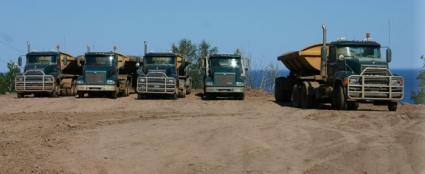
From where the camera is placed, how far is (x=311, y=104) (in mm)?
26875

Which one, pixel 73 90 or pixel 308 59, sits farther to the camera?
pixel 73 90

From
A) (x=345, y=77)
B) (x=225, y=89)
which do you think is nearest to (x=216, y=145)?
(x=345, y=77)

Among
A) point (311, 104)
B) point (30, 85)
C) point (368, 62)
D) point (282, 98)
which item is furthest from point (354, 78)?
point (30, 85)

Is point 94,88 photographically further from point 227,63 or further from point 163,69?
point 227,63

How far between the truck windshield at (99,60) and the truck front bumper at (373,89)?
16.9 metres

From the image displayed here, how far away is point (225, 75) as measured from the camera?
34.3m

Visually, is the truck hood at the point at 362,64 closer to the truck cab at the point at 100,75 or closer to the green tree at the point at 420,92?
the green tree at the point at 420,92

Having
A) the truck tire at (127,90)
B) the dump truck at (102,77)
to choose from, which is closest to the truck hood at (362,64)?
the dump truck at (102,77)

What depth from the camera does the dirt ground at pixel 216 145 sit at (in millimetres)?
11211

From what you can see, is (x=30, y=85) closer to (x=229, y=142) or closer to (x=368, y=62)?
(x=368, y=62)

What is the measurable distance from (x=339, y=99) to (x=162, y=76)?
501 inches

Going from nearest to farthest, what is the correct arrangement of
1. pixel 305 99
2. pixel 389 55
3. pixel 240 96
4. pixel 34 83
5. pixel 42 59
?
pixel 389 55 < pixel 305 99 < pixel 240 96 < pixel 34 83 < pixel 42 59

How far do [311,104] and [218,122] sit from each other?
850 centimetres

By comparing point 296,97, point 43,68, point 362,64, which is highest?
point 43,68
